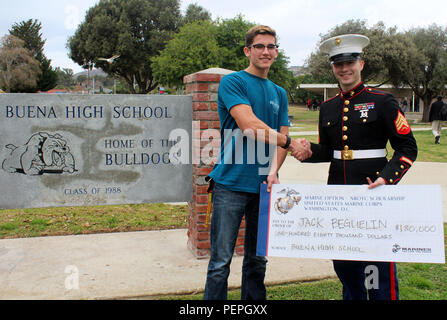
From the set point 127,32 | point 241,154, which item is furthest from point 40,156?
point 127,32

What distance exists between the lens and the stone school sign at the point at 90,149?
4.12m

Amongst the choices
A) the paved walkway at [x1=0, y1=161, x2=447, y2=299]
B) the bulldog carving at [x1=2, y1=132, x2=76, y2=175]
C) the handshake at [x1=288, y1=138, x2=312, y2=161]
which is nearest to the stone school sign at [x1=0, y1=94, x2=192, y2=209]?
the bulldog carving at [x1=2, y1=132, x2=76, y2=175]

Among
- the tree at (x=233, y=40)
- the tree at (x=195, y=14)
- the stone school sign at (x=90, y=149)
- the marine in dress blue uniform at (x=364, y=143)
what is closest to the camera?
the marine in dress blue uniform at (x=364, y=143)

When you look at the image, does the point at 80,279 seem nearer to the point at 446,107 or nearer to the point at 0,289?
the point at 0,289

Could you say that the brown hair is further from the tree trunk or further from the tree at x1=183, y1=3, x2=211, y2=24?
the tree at x1=183, y1=3, x2=211, y2=24

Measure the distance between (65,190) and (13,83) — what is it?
209 ft

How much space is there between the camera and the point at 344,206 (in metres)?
2.61

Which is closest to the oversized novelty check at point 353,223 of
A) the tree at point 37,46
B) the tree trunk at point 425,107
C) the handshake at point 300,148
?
the handshake at point 300,148

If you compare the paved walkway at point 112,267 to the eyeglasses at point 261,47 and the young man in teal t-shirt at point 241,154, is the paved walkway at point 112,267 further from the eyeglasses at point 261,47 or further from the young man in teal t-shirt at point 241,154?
the eyeglasses at point 261,47

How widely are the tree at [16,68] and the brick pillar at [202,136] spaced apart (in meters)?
62.5

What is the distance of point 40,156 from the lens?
4176mm

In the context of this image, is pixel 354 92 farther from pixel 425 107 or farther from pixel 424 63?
pixel 425 107

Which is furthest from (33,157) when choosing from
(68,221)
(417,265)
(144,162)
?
(417,265)

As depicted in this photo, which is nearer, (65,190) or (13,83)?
(65,190)
